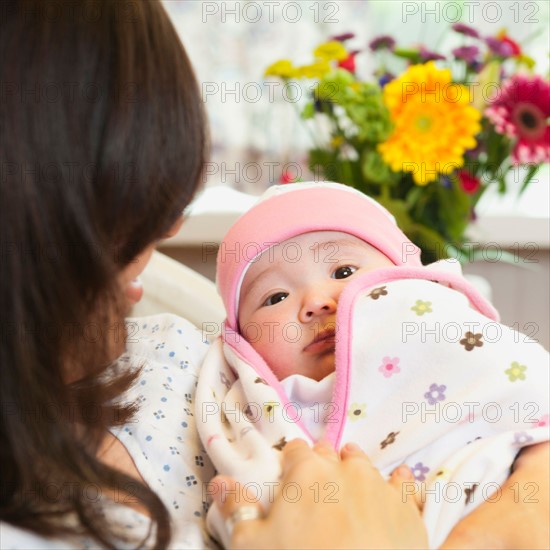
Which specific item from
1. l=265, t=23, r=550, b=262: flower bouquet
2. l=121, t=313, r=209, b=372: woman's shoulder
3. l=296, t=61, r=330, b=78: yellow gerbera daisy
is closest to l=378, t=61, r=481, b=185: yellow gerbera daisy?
l=265, t=23, r=550, b=262: flower bouquet

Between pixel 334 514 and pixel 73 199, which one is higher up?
pixel 73 199

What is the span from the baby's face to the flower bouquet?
55 cm

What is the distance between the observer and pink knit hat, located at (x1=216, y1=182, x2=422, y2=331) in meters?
1.04

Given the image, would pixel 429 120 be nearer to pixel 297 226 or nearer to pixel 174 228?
pixel 297 226

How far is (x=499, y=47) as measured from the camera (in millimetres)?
1645

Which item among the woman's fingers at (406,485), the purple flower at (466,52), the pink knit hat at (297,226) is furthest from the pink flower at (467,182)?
the woman's fingers at (406,485)

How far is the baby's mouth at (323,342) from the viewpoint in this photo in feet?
3.18

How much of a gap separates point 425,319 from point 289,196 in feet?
0.95

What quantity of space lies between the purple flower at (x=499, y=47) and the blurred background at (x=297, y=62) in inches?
16.9

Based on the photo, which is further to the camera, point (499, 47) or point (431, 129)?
point (499, 47)

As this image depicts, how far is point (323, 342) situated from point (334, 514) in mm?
329

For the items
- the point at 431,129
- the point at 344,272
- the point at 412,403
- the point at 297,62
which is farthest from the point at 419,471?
the point at 297,62

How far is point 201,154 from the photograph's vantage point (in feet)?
2.36

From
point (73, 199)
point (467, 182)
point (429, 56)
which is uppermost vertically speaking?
point (73, 199)
